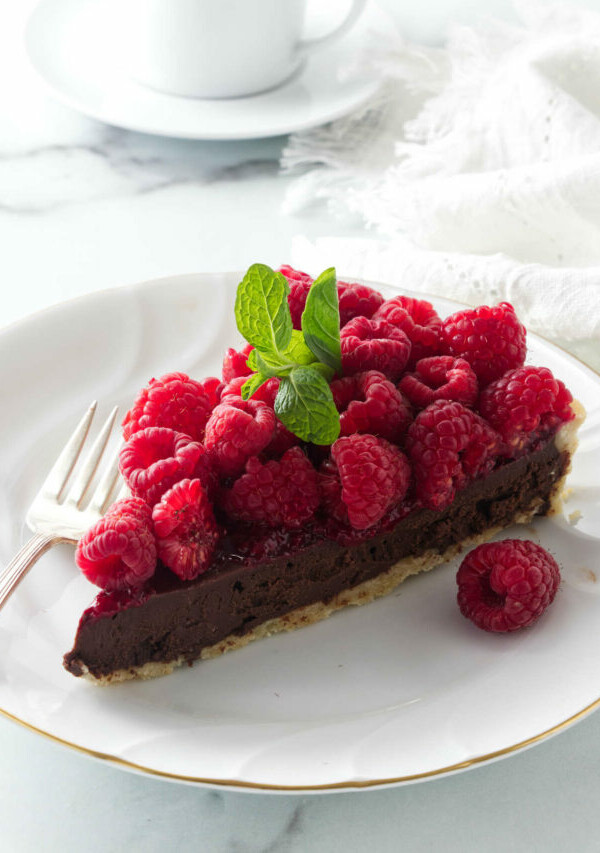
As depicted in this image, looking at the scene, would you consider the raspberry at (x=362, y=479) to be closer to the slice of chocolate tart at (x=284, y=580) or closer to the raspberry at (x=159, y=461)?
the slice of chocolate tart at (x=284, y=580)

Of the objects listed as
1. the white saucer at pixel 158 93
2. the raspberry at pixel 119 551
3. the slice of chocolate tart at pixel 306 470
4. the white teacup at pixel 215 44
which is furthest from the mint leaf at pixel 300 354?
the white teacup at pixel 215 44

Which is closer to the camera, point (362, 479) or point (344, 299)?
point (362, 479)

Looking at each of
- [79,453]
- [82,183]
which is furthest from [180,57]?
[79,453]

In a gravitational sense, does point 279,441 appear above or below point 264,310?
below

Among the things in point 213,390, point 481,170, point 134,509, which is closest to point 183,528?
point 134,509

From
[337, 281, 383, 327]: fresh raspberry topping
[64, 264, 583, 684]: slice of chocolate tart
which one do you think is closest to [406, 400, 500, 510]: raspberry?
[64, 264, 583, 684]: slice of chocolate tart

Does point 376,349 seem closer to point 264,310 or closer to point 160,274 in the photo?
point 264,310
